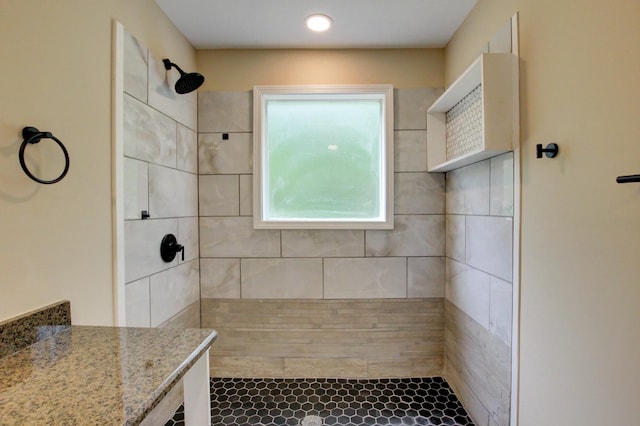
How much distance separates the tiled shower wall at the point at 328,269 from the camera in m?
2.23

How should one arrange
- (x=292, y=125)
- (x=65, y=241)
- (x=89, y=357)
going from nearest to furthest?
→ (x=89, y=357) < (x=65, y=241) < (x=292, y=125)

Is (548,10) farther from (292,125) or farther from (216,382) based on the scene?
(216,382)

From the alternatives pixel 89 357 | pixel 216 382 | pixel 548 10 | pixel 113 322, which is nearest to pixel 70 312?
pixel 113 322

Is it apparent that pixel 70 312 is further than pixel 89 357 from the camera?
Yes

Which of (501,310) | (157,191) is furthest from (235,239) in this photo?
(501,310)

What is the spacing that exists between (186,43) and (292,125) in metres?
0.87

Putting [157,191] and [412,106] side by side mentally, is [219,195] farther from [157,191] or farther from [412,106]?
[412,106]

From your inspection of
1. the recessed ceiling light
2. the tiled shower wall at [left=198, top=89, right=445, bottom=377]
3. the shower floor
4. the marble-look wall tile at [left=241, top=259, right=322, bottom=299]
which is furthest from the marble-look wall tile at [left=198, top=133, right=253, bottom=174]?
the shower floor

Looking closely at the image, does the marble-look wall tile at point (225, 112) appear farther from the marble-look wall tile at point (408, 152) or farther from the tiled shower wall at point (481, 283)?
the tiled shower wall at point (481, 283)

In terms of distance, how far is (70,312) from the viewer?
1.16 m

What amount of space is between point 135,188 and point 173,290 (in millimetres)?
683

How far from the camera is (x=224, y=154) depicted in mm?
2242

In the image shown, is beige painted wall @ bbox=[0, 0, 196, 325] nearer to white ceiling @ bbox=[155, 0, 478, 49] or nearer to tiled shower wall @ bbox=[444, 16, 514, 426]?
white ceiling @ bbox=[155, 0, 478, 49]

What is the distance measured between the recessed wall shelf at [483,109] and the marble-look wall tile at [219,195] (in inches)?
55.0
